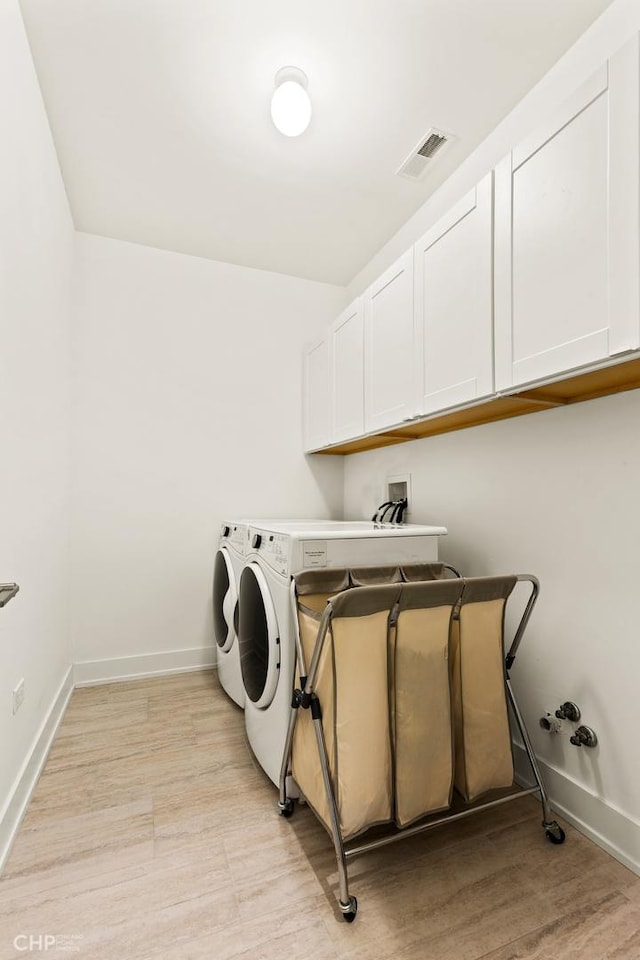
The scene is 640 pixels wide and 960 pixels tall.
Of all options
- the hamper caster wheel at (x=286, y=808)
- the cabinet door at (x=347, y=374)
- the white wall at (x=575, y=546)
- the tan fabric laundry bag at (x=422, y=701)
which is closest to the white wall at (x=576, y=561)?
the white wall at (x=575, y=546)

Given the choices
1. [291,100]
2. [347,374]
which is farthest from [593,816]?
[291,100]

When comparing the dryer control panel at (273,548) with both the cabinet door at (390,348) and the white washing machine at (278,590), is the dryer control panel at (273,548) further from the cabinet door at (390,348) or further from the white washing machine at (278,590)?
the cabinet door at (390,348)

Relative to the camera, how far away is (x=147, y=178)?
2.24 meters

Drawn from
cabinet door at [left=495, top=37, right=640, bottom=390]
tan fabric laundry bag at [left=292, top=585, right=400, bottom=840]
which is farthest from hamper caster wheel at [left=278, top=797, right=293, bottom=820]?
cabinet door at [left=495, top=37, right=640, bottom=390]

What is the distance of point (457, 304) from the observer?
1.67 m

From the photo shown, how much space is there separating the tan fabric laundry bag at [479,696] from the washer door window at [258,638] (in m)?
0.65

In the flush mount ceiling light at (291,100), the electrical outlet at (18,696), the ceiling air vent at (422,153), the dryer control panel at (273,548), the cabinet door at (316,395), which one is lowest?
the electrical outlet at (18,696)

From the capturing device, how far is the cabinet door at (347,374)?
2412 millimetres

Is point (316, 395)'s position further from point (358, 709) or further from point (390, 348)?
point (358, 709)

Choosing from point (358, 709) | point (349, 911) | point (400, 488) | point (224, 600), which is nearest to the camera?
point (349, 911)

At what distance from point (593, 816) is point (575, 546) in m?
0.87

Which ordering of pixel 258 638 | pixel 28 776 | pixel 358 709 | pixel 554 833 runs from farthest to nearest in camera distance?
pixel 258 638 → pixel 28 776 → pixel 554 833 → pixel 358 709

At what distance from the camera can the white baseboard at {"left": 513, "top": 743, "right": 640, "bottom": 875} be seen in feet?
4.39

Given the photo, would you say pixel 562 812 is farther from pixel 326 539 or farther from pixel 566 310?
pixel 566 310
